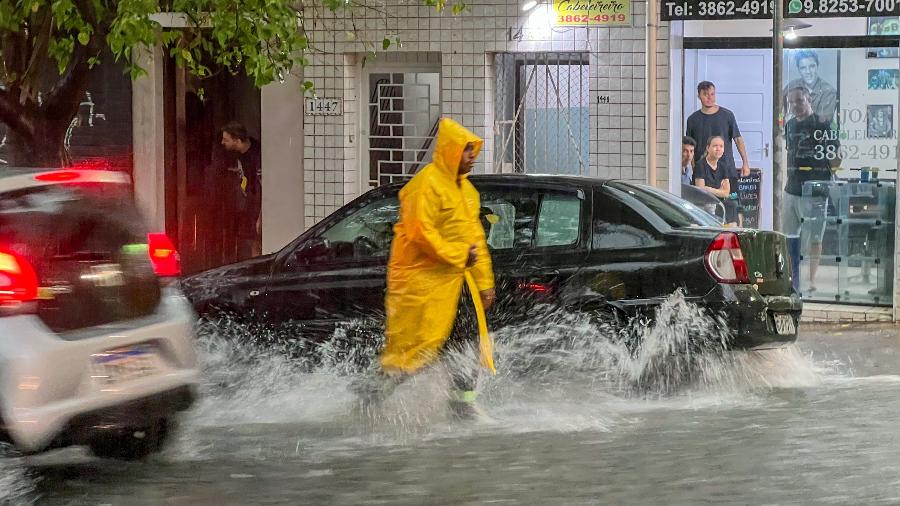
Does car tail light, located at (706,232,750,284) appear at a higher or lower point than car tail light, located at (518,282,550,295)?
higher

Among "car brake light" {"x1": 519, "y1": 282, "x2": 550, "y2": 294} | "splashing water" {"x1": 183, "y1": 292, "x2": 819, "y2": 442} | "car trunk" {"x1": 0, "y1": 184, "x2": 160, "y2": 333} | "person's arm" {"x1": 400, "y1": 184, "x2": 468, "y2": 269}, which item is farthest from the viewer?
"car brake light" {"x1": 519, "y1": 282, "x2": 550, "y2": 294}

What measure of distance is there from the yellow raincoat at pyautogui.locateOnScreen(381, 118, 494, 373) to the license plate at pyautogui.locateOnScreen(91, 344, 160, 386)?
1.83m

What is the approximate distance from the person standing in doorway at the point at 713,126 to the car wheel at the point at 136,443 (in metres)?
8.51

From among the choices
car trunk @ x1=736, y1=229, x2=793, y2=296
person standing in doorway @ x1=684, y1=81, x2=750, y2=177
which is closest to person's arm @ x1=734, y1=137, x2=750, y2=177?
person standing in doorway @ x1=684, y1=81, x2=750, y2=177

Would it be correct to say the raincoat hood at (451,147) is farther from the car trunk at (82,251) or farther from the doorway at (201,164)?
the doorway at (201,164)

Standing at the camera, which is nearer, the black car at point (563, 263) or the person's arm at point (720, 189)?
the black car at point (563, 263)

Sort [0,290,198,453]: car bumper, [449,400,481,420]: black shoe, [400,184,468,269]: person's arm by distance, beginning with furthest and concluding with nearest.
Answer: [449,400,481,420]: black shoe
[400,184,468,269]: person's arm
[0,290,198,453]: car bumper

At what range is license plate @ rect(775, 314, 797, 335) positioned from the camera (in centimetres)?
930

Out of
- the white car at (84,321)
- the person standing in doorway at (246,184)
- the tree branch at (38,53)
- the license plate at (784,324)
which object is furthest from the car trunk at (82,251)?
the person standing in doorway at (246,184)

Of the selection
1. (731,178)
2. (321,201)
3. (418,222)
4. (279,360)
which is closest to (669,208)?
(418,222)

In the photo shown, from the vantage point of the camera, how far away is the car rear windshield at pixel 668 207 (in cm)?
941

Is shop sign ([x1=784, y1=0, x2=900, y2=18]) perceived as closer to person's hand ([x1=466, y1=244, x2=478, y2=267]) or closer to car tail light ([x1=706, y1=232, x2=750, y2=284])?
car tail light ([x1=706, y1=232, x2=750, y2=284])

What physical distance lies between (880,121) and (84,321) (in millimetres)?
9868

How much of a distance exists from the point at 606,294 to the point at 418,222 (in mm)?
1686
